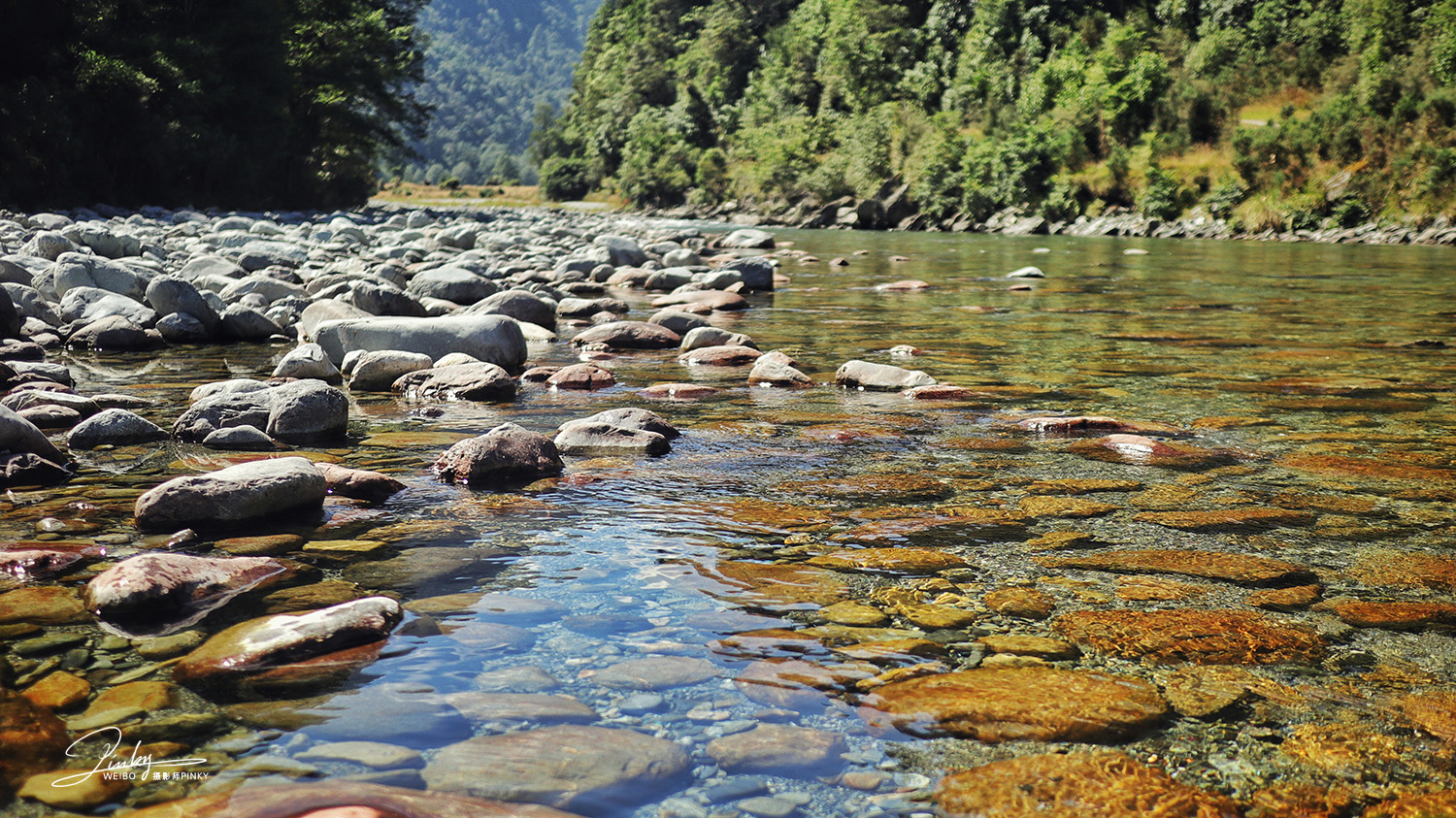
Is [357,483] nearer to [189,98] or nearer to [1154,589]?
[1154,589]

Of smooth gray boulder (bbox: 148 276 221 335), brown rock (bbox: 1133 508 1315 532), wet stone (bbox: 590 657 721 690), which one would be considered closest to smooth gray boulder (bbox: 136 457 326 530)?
wet stone (bbox: 590 657 721 690)

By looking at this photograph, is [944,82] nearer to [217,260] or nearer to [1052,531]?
[217,260]

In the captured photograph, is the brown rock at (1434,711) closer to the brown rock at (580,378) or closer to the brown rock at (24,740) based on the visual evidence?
the brown rock at (24,740)

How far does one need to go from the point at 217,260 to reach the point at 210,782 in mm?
8846

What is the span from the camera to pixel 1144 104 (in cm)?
3222

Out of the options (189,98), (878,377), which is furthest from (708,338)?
(189,98)

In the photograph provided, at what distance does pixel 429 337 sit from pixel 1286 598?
15.7 feet

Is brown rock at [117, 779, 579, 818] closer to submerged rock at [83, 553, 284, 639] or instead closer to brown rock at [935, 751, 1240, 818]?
brown rock at [935, 751, 1240, 818]

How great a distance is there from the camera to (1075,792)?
1.54m

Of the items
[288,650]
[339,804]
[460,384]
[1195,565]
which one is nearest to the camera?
[339,804]

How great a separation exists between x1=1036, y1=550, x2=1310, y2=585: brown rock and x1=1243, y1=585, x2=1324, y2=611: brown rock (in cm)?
6

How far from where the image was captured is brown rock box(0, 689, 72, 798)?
150 centimetres

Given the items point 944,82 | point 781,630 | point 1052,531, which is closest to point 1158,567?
point 1052,531

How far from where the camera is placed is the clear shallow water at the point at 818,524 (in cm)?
169
